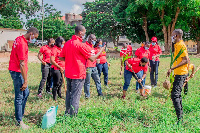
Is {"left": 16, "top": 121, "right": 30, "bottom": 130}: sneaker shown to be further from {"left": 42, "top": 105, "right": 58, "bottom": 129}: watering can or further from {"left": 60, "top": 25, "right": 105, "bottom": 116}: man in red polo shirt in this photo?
{"left": 60, "top": 25, "right": 105, "bottom": 116}: man in red polo shirt

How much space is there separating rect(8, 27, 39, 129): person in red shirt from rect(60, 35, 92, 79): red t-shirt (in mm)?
821

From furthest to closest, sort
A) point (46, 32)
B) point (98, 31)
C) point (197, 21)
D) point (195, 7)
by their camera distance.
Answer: point (46, 32) → point (98, 31) → point (197, 21) → point (195, 7)

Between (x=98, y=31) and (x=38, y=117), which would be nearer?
(x=38, y=117)

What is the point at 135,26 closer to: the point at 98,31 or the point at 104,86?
the point at 98,31

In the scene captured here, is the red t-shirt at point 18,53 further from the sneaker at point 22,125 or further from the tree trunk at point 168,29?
the tree trunk at point 168,29

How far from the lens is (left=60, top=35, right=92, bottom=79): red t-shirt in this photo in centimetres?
385

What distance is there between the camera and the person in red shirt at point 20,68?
11.9 ft

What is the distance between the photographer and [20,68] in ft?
11.9

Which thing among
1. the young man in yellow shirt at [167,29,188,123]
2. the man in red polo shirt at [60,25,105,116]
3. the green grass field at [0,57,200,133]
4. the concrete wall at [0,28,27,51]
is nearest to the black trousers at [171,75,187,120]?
the young man in yellow shirt at [167,29,188,123]

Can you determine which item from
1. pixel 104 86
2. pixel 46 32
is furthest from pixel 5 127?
pixel 46 32

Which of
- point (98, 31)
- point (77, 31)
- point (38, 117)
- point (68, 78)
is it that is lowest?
point (38, 117)

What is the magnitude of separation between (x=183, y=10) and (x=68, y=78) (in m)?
21.1

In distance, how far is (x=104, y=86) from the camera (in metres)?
7.77

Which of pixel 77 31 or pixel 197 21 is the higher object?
pixel 197 21
